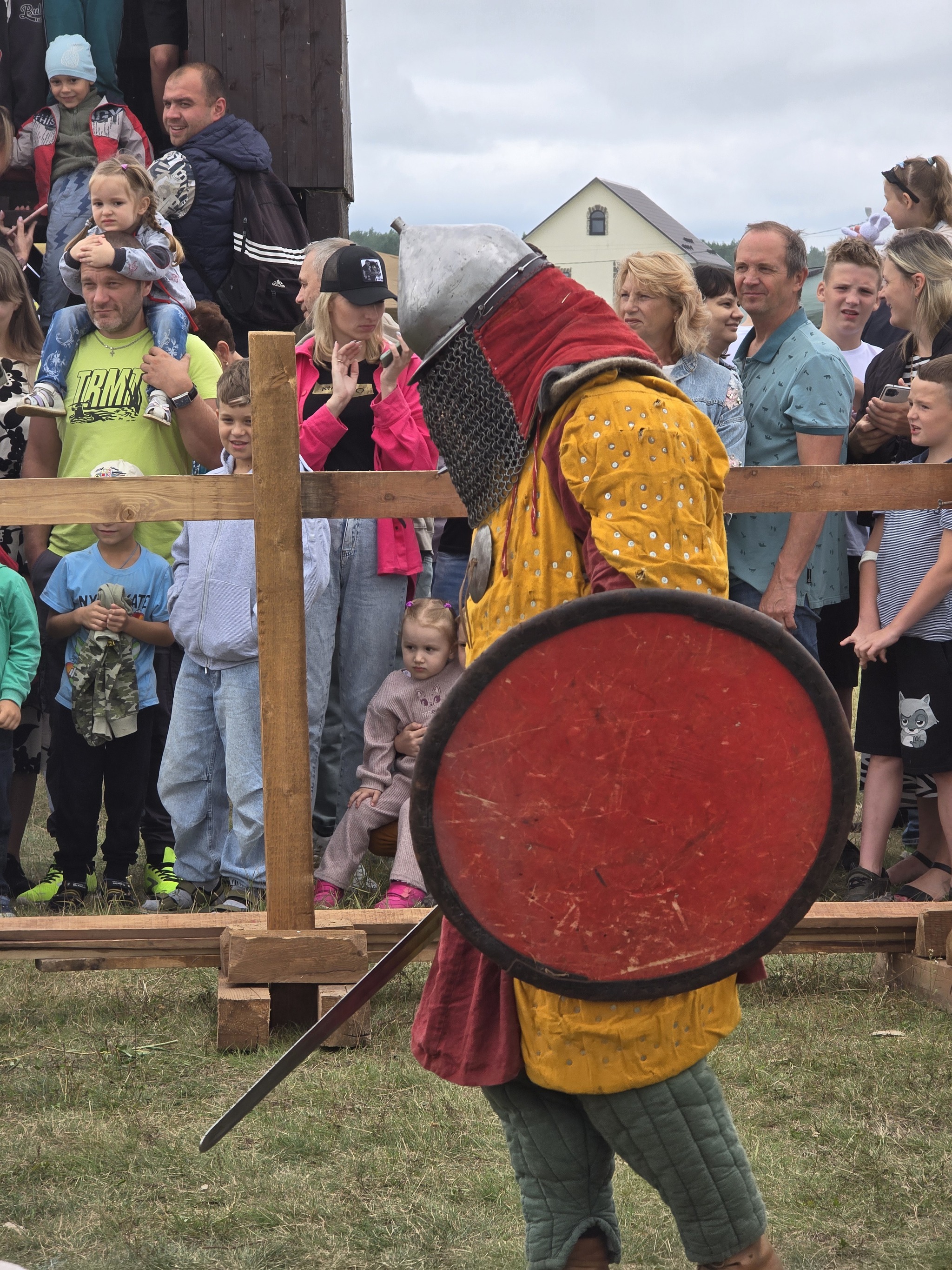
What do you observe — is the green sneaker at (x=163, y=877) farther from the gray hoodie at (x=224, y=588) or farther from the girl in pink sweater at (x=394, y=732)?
the gray hoodie at (x=224, y=588)

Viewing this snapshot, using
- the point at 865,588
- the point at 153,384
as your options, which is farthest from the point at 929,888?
the point at 153,384

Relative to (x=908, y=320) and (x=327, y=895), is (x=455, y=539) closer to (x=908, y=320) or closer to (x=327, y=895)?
(x=327, y=895)

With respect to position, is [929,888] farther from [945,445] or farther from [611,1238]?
[611,1238]

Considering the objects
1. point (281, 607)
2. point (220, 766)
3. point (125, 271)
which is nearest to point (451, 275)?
point (281, 607)

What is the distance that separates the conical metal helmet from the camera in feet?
6.30

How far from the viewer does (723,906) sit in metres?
1.71

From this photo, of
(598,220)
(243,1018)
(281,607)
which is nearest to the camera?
(281,607)

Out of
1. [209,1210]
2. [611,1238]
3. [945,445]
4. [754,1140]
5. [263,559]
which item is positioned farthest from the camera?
[945,445]

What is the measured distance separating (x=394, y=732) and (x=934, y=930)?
1762 millimetres

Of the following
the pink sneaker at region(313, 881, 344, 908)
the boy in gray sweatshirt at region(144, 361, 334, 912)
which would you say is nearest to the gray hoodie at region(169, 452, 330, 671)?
the boy in gray sweatshirt at region(144, 361, 334, 912)

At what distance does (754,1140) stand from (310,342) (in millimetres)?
2974

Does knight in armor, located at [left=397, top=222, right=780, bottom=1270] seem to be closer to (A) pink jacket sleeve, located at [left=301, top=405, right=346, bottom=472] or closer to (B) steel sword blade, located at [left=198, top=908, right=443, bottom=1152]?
(B) steel sword blade, located at [left=198, top=908, right=443, bottom=1152]

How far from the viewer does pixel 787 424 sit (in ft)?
14.6

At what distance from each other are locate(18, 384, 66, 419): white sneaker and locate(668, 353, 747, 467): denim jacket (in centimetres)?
215
